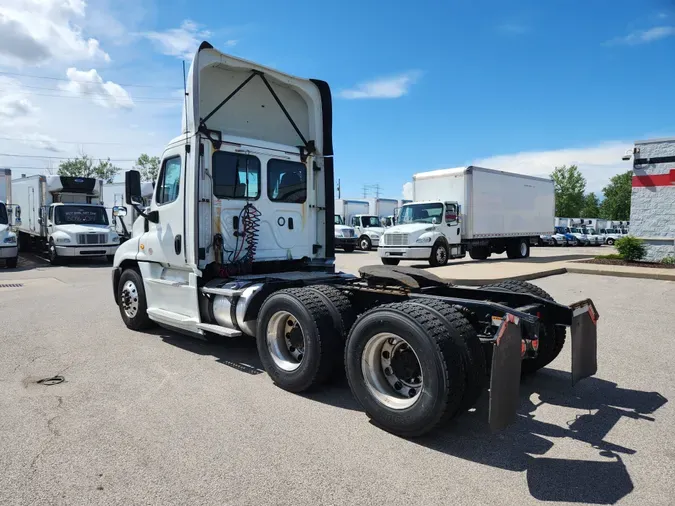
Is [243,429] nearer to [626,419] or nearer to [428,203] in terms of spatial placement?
[626,419]

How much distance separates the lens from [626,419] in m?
4.05

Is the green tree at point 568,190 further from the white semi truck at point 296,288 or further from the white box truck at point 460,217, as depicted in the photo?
the white semi truck at point 296,288

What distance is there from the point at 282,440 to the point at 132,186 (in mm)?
4184

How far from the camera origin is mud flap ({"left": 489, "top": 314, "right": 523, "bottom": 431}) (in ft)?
10.8

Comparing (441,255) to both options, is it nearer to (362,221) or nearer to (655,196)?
(655,196)

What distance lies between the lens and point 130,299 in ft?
23.8

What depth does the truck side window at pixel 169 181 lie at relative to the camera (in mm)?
6242

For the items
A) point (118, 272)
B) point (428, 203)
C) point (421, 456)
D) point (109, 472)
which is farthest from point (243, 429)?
point (428, 203)

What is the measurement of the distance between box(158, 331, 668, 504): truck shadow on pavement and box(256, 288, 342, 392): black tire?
0.23 metres

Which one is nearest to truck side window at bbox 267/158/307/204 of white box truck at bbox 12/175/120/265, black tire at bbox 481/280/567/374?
black tire at bbox 481/280/567/374

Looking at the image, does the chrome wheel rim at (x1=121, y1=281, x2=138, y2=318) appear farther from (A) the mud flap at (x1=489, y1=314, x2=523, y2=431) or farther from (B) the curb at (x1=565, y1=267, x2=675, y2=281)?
(B) the curb at (x1=565, y1=267, x2=675, y2=281)

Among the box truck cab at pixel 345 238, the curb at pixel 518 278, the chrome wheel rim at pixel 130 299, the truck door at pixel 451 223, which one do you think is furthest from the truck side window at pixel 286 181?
the box truck cab at pixel 345 238

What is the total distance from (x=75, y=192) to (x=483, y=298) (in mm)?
19904

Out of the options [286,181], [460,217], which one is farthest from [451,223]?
[286,181]
